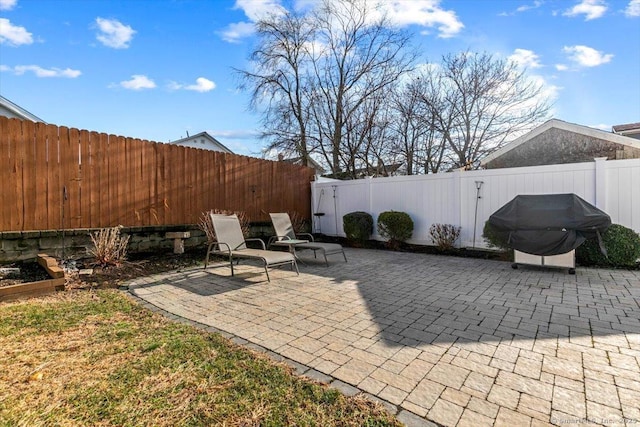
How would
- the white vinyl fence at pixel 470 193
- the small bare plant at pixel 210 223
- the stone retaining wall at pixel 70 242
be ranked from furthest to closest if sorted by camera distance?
the small bare plant at pixel 210 223
the white vinyl fence at pixel 470 193
the stone retaining wall at pixel 70 242

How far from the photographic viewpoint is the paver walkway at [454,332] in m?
1.93

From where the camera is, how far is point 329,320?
3336 millimetres

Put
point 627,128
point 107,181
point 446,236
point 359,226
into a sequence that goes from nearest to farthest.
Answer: point 107,181 → point 446,236 → point 359,226 → point 627,128

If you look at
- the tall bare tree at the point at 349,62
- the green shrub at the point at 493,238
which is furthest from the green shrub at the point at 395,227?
the tall bare tree at the point at 349,62

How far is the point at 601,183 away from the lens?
607 cm

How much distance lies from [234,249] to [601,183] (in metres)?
7.10

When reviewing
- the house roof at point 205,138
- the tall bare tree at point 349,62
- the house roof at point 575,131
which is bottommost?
the house roof at point 575,131

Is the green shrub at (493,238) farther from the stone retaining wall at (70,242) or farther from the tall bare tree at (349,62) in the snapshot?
the tall bare tree at (349,62)

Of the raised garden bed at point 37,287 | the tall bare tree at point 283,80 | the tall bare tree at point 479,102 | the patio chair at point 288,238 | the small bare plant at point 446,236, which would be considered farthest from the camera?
the tall bare tree at point 283,80

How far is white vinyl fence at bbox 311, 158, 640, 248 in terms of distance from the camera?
19.6ft

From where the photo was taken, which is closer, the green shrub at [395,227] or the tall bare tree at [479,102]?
the green shrub at [395,227]

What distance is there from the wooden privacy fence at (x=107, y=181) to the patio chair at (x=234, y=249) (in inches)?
81.0

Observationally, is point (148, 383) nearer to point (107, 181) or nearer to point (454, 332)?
point (454, 332)

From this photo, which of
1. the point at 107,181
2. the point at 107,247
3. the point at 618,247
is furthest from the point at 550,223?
the point at 107,181
